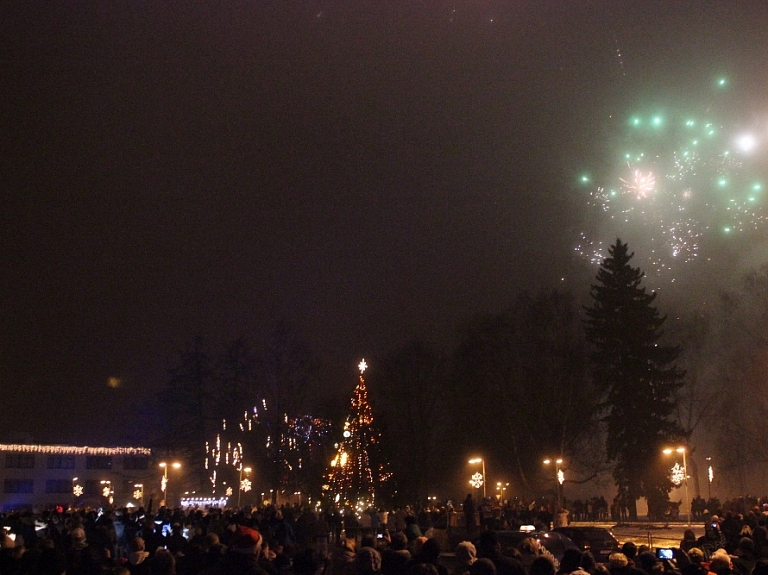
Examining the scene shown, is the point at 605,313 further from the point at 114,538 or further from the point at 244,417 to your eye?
the point at 114,538

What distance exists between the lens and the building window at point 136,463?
272ft

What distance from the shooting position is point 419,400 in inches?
2226

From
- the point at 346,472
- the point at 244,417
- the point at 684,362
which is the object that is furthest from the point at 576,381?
the point at 244,417

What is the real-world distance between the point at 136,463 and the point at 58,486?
7.50 meters

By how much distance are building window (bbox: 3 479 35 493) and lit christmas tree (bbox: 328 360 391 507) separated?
50.0 meters

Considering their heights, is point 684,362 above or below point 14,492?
above

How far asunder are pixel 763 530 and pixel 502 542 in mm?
7818

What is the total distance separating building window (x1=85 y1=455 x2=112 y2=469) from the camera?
8175 centimetres

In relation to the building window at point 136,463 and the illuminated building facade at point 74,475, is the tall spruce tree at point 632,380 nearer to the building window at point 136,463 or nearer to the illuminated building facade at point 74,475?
the illuminated building facade at point 74,475

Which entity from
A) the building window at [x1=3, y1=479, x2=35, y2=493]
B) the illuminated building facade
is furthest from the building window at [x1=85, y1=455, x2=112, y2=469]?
the building window at [x1=3, y1=479, x2=35, y2=493]

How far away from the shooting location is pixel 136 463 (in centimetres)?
8338

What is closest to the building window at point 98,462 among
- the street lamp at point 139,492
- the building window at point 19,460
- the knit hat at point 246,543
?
the street lamp at point 139,492

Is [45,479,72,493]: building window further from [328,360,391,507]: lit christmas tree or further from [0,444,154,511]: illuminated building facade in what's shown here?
[328,360,391,507]: lit christmas tree

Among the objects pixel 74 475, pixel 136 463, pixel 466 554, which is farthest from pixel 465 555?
pixel 136 463
